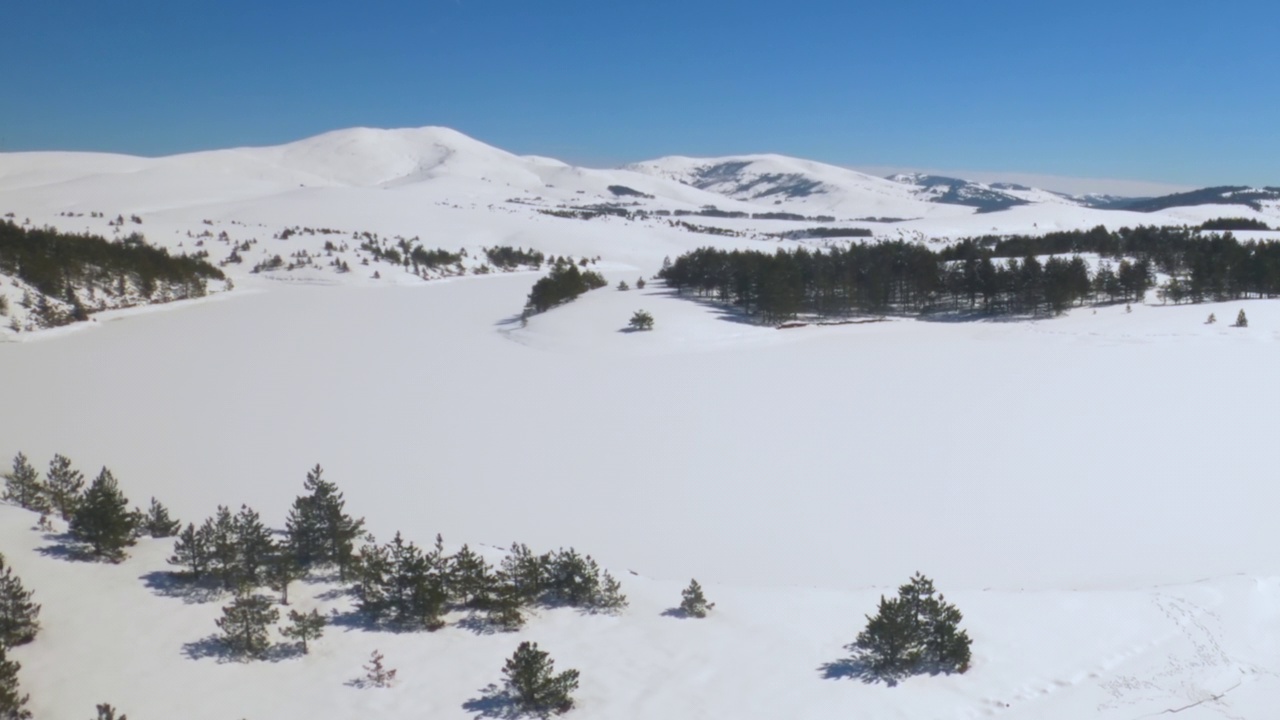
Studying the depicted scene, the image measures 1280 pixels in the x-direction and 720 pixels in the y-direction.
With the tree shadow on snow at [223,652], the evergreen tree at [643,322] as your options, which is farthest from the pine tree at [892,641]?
the evergreen tree at [643,322]

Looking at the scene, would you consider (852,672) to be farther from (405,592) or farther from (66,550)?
(66,550)

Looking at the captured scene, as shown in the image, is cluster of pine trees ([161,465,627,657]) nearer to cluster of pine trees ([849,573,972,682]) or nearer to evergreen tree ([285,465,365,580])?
evergreen tree ([285,465,365,580])

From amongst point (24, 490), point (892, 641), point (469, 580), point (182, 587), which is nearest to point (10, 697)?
point (182, 587)

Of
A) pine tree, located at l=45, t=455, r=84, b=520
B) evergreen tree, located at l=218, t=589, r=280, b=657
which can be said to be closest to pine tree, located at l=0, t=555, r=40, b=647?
evergreen tree, located at l=218, t=589, r=280, b=657

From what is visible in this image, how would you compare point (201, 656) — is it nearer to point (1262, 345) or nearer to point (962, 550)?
point (962, 550)

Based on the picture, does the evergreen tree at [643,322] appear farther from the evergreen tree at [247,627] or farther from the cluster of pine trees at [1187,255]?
the cluster of pine trees at [1187,255]

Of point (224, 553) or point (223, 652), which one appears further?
point (224, 553)

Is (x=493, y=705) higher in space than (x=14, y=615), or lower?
lower
